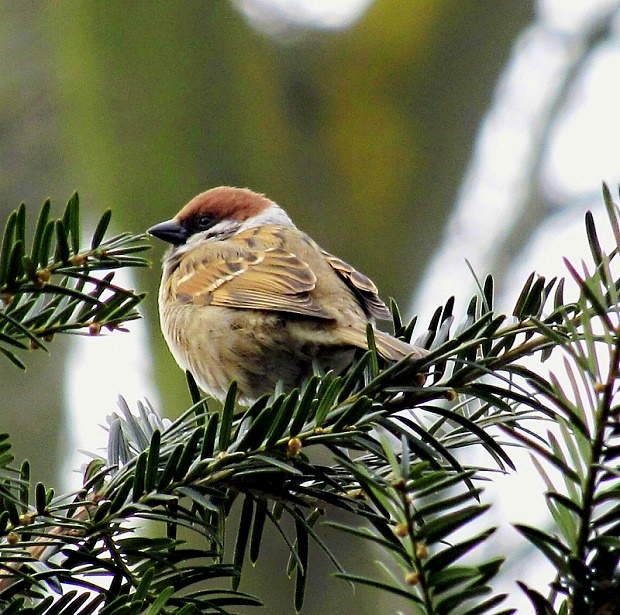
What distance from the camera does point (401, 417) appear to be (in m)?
1.17

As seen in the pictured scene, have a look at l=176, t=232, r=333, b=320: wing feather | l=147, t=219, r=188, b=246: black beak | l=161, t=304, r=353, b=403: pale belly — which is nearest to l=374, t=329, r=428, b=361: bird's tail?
l=161, t=304, r=353, b=403: pale belly

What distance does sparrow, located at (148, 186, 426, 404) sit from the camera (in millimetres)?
2439

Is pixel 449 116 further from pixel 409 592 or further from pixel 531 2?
pixel 409 592

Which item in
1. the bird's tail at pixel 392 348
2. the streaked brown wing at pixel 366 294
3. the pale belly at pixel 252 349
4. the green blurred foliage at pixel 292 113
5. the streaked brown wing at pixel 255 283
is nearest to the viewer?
the bird's tail at pixel 392 348

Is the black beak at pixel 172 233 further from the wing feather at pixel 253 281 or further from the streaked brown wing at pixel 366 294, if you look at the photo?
the streaked brown wing at pixel 366 294

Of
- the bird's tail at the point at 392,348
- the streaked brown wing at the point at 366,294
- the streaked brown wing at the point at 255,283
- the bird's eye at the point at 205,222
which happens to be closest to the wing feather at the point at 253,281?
the streaked brown wing at the point at 255,283

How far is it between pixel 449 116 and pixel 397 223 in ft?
2.68

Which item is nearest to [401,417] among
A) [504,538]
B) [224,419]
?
[224,419]

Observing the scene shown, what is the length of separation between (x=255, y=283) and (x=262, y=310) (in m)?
0.14

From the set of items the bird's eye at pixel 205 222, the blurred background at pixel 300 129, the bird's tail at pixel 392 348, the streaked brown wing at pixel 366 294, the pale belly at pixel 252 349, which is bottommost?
the bird's tail at pixel 392 348

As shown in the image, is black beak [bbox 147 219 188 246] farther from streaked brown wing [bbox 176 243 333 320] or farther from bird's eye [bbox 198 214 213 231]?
streaked brown wing [bbox 176 243 333 320]

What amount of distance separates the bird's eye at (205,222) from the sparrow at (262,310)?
253 mm

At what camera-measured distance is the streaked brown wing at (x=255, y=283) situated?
2523mm

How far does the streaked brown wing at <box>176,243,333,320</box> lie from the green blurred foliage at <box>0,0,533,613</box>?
2581mm
